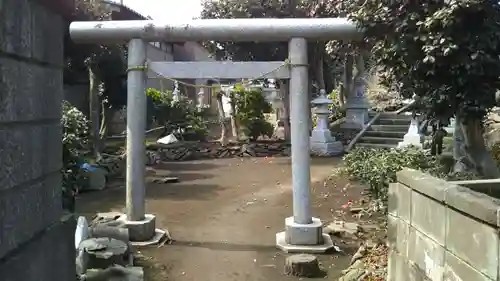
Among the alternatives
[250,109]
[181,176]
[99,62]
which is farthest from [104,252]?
[250,109]

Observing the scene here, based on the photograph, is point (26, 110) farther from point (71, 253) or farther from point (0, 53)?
point (71, 253)

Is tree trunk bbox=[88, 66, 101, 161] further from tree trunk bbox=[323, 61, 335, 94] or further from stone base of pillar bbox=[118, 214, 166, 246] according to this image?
tree trunk bbox=[323, 61, 335, 94]

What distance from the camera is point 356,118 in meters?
19.3

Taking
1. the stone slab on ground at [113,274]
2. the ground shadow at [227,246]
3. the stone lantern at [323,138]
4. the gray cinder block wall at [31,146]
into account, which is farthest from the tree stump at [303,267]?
the stone lantern at [323,138]

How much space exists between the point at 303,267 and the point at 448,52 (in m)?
2.83

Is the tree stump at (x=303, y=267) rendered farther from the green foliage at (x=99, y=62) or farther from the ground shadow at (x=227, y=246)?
the green foliage at (x=99, y=62)

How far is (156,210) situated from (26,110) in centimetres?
752

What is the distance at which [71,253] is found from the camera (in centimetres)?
272

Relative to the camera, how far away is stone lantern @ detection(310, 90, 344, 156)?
17406 mm

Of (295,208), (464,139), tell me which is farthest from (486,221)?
(295,208)

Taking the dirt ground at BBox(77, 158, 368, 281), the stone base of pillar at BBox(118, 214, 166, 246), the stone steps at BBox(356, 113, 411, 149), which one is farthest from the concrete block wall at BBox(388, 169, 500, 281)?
the stone steps at BBox(356, 113, 411, 149)

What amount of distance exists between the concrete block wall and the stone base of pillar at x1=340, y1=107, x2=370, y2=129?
1462cm

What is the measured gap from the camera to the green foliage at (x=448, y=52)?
475 centimetres

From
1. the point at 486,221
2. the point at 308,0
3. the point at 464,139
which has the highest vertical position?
the point at 308,0
